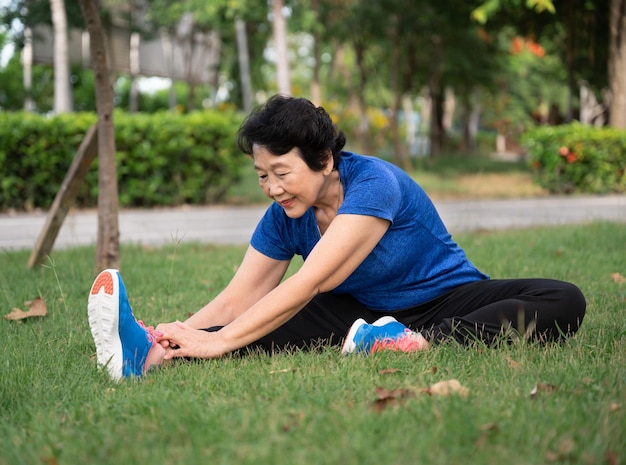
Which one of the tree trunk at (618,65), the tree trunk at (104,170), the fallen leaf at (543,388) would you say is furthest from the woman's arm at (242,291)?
the tree trunk at (618,65)

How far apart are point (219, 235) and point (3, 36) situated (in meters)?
30.1

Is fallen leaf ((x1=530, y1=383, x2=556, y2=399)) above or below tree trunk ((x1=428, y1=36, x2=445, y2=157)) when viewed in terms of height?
below

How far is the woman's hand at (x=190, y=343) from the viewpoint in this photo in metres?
3.23

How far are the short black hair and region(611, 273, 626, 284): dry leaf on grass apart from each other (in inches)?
109

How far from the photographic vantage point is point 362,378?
9.27 feet

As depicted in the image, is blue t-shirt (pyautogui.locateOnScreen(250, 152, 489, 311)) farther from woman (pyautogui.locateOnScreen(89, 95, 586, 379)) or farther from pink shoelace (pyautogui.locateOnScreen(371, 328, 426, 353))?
pink shoelace (pyautogui.locateOnScreen(371, 328, 426, 353))

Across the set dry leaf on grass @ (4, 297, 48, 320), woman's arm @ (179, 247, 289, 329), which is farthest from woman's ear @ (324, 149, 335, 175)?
dry leaf on grass @ (4, 297, 48, 320)

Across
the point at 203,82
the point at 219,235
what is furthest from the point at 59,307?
the point at 203,82

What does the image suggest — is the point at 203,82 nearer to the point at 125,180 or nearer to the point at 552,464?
the point at 125,180

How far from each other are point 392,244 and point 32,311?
84.9 inches

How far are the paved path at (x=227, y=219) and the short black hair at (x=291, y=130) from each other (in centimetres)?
476

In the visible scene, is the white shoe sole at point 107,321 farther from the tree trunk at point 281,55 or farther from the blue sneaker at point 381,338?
the tree trunk at point 281,55

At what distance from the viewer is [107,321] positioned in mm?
2984

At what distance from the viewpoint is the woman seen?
3098 millimetres
